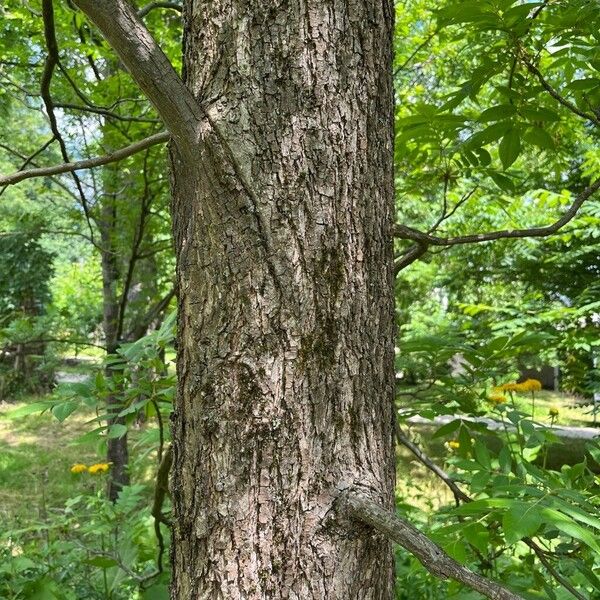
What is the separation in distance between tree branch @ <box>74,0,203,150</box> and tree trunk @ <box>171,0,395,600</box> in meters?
0.04

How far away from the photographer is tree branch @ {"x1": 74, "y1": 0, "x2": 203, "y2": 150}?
909mm

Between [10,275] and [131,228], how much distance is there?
9192mm

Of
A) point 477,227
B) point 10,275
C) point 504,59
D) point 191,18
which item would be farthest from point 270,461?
point 10,275

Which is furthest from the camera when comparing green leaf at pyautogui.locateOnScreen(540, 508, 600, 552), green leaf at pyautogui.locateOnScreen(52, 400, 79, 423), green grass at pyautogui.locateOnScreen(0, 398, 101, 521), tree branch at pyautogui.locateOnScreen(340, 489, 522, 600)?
green grass at pyautogui.locateOnScreen(0, 398, 101, 521)

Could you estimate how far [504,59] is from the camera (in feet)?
5.91

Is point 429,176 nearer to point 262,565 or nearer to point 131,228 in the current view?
point 262,565

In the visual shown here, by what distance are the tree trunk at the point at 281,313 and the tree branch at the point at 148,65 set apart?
0.12ft

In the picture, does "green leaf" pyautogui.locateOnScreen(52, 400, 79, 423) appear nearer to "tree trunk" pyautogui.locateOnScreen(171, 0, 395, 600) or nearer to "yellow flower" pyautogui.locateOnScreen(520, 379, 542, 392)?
"tree trunk" pyautogui.locateOnScreen(171, 0, 395, 600)

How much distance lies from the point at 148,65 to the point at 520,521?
90 cm

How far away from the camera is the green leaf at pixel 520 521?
3.15ft

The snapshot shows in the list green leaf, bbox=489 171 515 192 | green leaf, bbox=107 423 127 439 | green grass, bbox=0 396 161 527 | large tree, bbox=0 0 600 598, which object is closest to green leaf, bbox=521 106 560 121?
green leaf, bbox=489 171 515 192

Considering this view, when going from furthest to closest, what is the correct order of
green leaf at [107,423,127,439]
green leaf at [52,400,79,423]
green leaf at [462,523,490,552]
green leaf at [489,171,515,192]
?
1. green leaf at [489,171,515,192]
2. green leaf at [107,423,127,439]
3. green leaf at [52,400,79,423]
4. green leaf at [462,523,490,552]

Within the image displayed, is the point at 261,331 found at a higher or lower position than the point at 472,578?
higher

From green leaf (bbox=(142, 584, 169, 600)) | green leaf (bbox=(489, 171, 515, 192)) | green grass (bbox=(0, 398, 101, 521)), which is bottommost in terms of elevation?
green grass (bbox=(0, 398, 101, 521))
